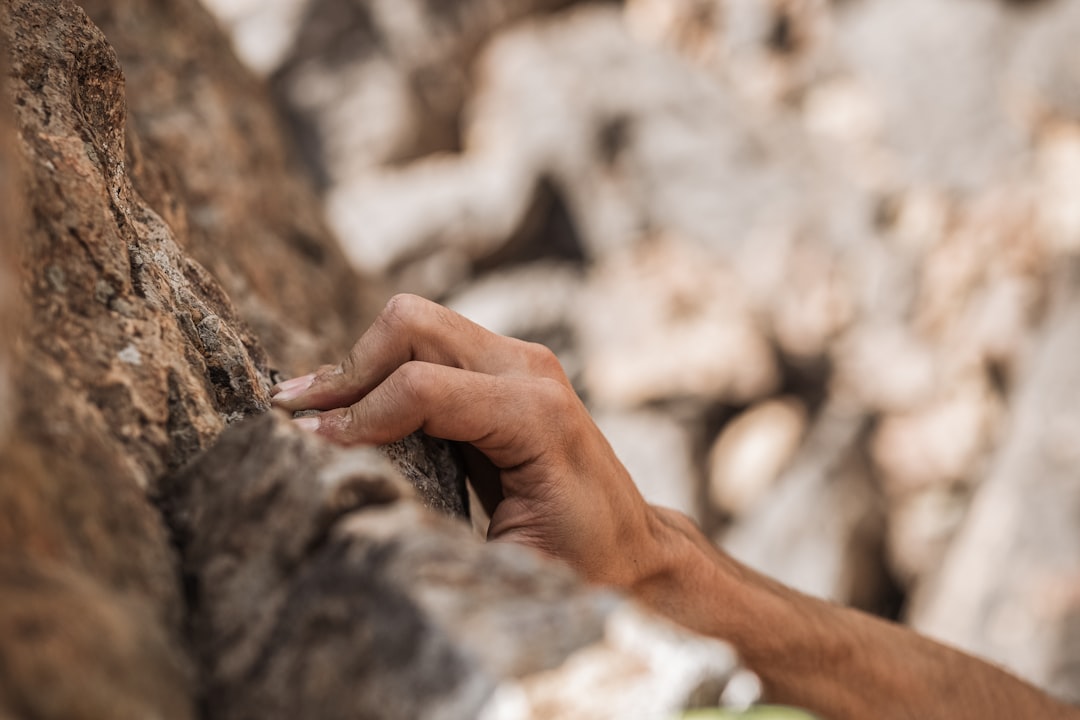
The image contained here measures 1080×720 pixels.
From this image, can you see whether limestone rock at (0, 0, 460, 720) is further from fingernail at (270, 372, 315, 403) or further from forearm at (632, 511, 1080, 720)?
forearm at (632, 511, 1080, 720)

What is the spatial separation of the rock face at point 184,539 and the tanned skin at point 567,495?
94 mm

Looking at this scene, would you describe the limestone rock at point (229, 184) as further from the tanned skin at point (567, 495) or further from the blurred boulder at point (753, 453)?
the blurred boulder at point (753, 453)

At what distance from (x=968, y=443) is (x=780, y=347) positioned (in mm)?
1316

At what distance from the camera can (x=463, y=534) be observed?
837mm

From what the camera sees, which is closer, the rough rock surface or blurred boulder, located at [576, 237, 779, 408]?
the rough rock surface

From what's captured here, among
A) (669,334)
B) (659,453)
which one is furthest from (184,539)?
(669,334)

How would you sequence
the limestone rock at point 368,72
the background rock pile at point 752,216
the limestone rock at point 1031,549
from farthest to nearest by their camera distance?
Result: the limestone rock at point 368,72 < the background rock pile at point 752,216 < the limestone rock at point 1031,549

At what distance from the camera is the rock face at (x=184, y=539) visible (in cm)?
69

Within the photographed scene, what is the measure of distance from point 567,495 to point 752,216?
5483mm

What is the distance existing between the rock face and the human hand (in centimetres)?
8

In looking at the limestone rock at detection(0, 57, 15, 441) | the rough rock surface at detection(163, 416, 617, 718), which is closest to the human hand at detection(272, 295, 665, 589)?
the rough rock surface at detection(163, 416, 617, 718)

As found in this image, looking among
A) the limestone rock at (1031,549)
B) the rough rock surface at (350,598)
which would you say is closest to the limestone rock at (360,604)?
the rough rock surface at (350,598)

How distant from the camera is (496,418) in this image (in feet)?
4.00

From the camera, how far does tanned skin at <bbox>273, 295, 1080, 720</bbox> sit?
1198 mm
